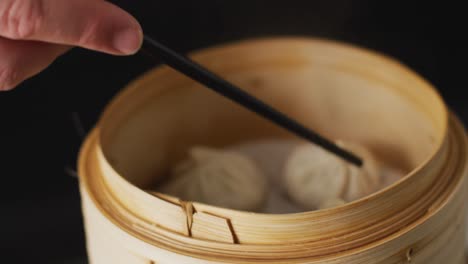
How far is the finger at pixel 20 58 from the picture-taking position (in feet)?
2.53

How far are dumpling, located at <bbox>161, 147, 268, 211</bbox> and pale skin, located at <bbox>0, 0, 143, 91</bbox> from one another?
1.26 feet

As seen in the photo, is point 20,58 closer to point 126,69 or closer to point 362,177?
point 362,177

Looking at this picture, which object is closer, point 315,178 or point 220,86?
point 220,86

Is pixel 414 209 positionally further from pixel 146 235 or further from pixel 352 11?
pixel 352 11

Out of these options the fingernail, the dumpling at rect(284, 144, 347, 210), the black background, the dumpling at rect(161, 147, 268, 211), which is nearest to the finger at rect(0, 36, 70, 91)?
the fingernail

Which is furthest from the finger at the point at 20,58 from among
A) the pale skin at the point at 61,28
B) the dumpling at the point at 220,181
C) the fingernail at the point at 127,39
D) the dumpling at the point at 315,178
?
the dumpling at the point at 315,178

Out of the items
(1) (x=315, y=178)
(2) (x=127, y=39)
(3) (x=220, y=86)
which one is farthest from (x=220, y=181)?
(2) (x=127, y=39)

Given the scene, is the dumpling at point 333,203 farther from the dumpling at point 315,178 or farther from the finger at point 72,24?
the finger at point 72,24

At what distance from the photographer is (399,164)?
116cm

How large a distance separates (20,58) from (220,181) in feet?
1.36

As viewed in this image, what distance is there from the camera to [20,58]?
78 cm

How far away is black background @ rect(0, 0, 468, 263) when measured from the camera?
4.67 ft

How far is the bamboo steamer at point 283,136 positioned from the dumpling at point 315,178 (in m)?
0.14

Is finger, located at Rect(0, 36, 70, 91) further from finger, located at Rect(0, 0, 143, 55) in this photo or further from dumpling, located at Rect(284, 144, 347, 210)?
dumpling, located at Rect(284, 144, 347, 210)
